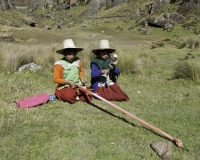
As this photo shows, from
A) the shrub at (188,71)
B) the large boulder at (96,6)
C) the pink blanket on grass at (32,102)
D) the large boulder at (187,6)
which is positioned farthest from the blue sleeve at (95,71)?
the large boulder at (96,6)

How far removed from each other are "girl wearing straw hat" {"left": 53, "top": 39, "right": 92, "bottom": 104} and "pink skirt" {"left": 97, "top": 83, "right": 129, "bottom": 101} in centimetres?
31

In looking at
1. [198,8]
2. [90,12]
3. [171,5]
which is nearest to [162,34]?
[198,8]

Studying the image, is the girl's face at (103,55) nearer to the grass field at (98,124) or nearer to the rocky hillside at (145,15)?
the grass field at (98,124)

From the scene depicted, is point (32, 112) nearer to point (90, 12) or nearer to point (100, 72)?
point (100, 72)

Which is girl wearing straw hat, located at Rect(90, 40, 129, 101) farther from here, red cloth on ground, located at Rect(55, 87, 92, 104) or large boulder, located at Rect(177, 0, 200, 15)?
large boulder, located at Rect(177, 0, 200, 15)

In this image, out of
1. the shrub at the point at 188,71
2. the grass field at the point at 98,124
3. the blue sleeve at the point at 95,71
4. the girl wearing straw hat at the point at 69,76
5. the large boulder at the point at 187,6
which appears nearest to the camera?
the grass field at the point at 98,124

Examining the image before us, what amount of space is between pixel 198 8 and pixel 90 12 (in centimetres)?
3753

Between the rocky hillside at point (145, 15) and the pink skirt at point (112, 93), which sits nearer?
the pink skirt at point (112, 93)

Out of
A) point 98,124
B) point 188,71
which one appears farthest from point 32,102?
point 188,71

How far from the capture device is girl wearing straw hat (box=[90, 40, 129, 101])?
203 inches

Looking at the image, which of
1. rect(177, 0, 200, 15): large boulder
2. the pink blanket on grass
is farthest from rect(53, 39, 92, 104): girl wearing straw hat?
rect(177, 0, 200, 15): large boulder

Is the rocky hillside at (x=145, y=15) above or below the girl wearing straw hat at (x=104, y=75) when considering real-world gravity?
below

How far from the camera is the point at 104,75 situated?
538 cm

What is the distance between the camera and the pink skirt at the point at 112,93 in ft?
17.1
